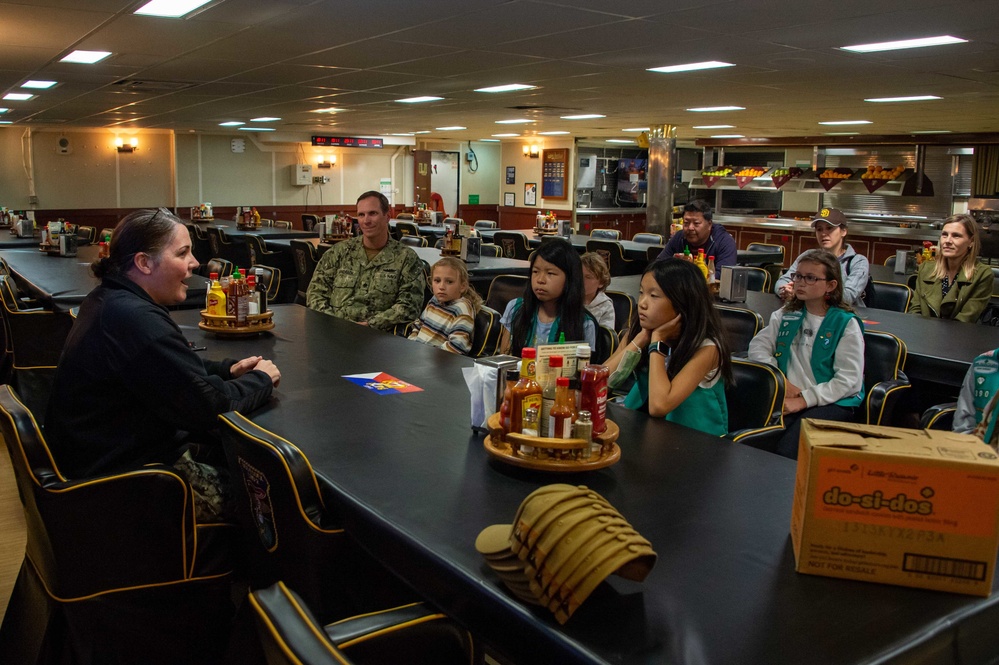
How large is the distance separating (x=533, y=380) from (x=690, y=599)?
2.36ft

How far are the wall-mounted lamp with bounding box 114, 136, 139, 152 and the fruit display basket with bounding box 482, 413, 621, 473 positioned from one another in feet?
47.4

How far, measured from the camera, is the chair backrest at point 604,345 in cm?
335

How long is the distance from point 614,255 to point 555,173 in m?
8.37

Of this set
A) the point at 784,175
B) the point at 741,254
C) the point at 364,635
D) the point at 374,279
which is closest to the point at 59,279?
the point at 374,279

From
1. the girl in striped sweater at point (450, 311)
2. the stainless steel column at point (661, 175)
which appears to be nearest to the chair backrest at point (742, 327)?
the girl in striped sweater at point (450, 311)

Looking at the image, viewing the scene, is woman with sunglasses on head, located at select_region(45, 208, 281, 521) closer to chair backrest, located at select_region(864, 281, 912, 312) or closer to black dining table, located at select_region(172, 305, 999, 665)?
black dining table, located at select_region(172, 305, 999, 665)

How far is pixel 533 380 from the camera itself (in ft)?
6.25

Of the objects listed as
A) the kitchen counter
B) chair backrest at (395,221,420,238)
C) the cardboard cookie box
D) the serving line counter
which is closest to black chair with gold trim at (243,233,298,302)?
chair backrest at (395,221,420,238)

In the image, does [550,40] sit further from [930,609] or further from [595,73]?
[930,609]

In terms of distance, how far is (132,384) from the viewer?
6.93ft

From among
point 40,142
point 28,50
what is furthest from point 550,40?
point 40,142

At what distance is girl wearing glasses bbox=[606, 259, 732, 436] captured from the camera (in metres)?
2.46

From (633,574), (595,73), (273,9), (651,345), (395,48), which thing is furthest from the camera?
(595,73)

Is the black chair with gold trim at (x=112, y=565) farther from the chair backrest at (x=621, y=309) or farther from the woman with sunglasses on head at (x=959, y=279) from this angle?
the woman with sunglasses on head at (x=959, y=279)
